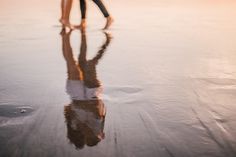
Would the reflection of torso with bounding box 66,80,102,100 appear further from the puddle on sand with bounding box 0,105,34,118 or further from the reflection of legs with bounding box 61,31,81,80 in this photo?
the puddle on sand with bounding box 0,105,34,118

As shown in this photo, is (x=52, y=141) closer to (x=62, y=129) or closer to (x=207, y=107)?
(x=62, y=129)

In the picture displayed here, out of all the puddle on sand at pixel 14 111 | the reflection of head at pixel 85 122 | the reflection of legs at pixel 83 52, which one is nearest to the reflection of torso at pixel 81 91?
the reflection of head at pixel 85 122

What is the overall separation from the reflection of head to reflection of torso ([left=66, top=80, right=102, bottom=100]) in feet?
0.35

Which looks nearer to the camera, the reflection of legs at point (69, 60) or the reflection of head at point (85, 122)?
the reflection of head at point (85, 122)

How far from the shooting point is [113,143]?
180 centimetres

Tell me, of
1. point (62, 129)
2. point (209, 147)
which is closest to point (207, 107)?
point (209, 147)

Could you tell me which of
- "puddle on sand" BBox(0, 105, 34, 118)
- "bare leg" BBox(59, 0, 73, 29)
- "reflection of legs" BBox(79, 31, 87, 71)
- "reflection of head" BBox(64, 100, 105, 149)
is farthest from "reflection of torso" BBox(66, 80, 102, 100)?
"bare leg" BBox(59, 0, 73, 29)

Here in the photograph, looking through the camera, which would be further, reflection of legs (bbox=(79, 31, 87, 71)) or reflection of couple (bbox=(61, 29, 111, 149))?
reflection of legs (bbox=(79, 31, 87, 71))

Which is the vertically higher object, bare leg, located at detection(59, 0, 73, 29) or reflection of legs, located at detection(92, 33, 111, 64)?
bare leg, located at detection(59, 0, 73, 29)

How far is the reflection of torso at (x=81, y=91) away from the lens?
246cm

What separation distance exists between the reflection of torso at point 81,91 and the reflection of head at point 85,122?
0.11 metres

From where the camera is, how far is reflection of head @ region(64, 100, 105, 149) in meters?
1.83

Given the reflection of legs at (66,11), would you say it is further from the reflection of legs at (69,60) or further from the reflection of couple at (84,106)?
the reflection of couple at (84,106)

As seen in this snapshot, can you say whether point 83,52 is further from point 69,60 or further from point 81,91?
point 81,91
